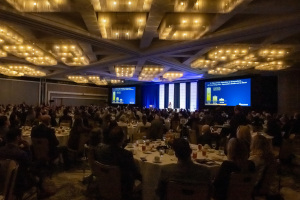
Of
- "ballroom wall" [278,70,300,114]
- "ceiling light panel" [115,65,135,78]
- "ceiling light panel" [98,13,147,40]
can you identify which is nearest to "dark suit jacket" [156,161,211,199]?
"ceiling light panel" [98,13,147,40]

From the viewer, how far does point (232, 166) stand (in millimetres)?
2857

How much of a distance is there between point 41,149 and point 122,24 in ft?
13.2

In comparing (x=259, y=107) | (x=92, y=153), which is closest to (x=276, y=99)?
(x=259, y=107)

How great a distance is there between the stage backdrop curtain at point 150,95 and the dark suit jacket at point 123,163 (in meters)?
22.4

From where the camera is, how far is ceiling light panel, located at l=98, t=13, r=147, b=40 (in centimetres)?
669

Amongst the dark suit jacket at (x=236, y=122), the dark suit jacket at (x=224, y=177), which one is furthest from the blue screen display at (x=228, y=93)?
the dark suit jacket at (x=224, y=177)

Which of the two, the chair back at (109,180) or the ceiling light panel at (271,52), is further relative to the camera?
the ceiling light panel at (271,52)

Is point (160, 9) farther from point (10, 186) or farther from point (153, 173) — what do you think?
point (10, 186)

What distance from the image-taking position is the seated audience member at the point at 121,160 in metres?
3.23

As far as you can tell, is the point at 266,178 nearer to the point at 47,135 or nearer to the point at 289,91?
the point at 47,135

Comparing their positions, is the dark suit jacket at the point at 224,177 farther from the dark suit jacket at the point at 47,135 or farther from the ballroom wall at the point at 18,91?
the ballroom wall at the point at 18,91

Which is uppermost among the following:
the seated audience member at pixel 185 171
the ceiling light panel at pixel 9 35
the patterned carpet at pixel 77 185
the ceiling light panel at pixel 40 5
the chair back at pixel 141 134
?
the ceiling light panel at pixel 9 35

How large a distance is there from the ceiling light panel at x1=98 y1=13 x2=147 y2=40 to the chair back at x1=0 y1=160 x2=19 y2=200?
16.0 feet

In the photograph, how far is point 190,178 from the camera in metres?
2.55
